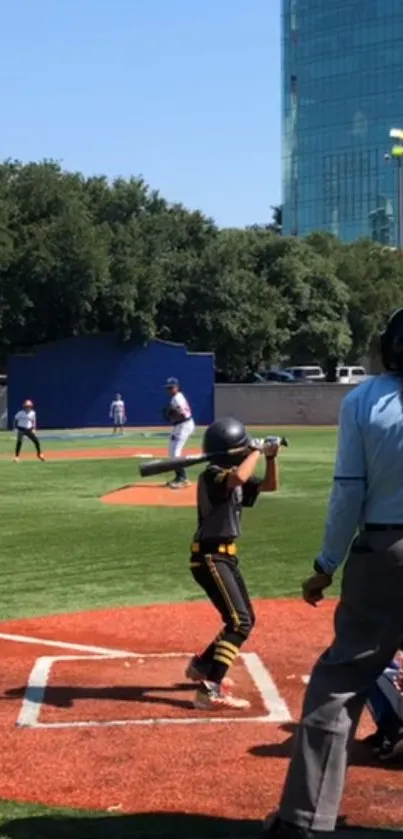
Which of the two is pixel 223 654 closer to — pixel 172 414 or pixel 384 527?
pixel 384 527

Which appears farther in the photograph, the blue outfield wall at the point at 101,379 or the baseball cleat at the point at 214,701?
the blue outfield wall at the point at 101,379

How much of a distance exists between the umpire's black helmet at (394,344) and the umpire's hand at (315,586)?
2.74 ft

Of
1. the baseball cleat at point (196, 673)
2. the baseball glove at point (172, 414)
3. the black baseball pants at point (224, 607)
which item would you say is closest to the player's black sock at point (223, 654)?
the black baseball pants at point (224, 607)

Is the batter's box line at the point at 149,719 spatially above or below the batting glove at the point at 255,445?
below

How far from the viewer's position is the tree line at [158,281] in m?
49.5

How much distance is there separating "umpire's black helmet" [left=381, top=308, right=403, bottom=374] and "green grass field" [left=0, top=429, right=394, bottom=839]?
73.8 inches

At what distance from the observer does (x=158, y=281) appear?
51938 mm

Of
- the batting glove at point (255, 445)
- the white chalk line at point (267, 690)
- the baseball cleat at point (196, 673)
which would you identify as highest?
the batting glove at point (255, 445)

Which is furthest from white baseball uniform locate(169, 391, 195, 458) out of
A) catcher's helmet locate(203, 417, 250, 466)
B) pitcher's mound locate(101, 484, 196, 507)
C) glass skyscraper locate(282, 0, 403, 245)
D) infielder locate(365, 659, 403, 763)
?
glass skyscraper locate(282, 0, 403, 245)

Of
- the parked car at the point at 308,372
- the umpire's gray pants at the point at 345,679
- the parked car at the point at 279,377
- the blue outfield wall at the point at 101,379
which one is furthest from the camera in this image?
the parked car at the point at 308,372

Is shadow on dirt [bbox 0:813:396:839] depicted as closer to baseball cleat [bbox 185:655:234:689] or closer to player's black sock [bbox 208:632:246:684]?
player's black sock [bbox 208:632:246:684]

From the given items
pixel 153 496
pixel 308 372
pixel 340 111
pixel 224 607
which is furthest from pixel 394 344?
pixel 340 111

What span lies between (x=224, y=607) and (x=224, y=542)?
1.19 ft

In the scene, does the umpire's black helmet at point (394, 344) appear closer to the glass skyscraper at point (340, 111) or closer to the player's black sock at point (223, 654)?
the player's black sock at point (223, 654)
